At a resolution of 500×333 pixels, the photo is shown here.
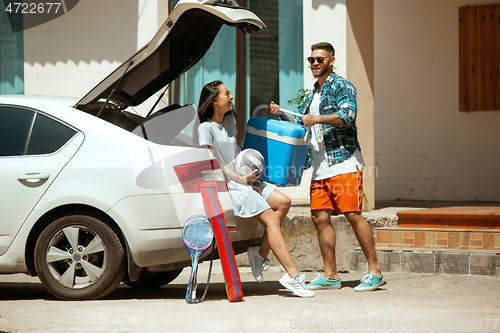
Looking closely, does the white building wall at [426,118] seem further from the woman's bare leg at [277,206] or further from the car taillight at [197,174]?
the car taillight at [197,174]

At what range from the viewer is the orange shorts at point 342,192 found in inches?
190

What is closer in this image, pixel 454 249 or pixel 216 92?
pixel 216 92

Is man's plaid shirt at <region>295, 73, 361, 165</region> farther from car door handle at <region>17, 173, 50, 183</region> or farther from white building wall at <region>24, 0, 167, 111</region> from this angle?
white building wall at <region>24, 0, 167, 111</region>

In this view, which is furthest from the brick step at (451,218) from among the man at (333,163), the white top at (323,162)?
the white top at (323,162)

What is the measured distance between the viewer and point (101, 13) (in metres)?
9.57

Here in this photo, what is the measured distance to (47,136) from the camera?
455 centimetres

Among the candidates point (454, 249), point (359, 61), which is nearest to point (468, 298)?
point (454, 249)

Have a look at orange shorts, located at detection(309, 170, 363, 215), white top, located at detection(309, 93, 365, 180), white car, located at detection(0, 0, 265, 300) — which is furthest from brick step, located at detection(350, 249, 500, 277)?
white car, located at detection(0, 0, 265, 300)

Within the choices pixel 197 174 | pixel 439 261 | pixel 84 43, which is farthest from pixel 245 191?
pixel 84 43

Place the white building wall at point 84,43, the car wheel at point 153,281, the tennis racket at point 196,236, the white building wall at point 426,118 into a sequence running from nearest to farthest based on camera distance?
the tennis racket at point 196,236 < the car wheel at point 153,281 < the white building wall at point 426,118 < the white building wall at point 84,43

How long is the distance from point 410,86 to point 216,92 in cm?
544

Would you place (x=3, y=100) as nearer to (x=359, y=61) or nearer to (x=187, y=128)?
(x=187, y=128)

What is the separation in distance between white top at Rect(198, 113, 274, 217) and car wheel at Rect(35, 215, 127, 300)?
942mm

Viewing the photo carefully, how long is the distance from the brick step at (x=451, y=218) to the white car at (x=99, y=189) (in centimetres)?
248
